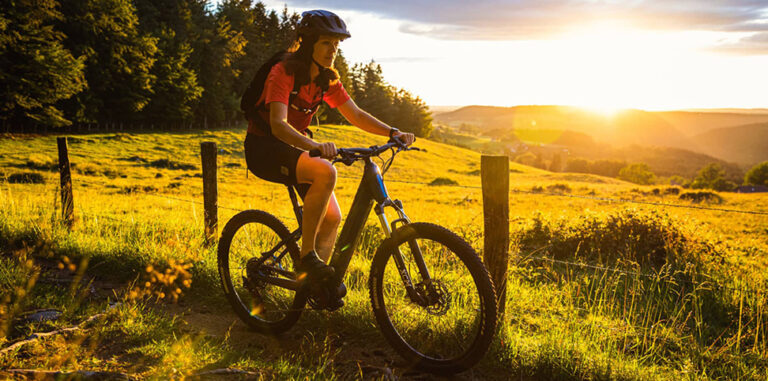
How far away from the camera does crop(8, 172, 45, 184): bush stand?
18516 mm

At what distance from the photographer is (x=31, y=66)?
35875 mm

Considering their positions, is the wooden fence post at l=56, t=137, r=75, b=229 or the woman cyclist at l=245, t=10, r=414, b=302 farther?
the wooden fence post at l=56, t=137, r=75, b=229

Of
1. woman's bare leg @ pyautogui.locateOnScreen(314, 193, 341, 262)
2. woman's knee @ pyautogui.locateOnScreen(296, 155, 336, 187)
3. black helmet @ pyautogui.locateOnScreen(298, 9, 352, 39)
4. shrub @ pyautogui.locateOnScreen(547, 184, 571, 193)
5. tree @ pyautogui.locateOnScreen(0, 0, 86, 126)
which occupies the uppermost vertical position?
tree @ pyautogui.locateOnScreen(0, 0, 86, 126)

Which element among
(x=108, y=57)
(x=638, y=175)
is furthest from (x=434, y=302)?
(x=638, y=175)

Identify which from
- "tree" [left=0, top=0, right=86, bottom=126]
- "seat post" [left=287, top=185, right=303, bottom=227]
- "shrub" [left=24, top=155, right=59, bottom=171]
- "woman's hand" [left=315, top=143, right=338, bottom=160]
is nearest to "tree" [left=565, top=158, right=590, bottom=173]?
"tree" [left=0, top=0, right=86, bottom=126]

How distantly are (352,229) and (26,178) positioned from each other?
2101cm

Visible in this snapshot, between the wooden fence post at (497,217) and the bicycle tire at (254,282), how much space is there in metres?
1.68

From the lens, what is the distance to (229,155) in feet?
127

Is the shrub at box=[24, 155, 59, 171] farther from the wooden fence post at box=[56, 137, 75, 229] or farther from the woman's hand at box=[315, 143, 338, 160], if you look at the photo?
the woman's hand at box=[315, 143, 338, 160]

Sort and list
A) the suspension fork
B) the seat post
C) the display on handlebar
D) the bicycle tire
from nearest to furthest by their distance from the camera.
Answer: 1. the display on handlebar
2. the suspension fork
3. the seat post
4. the bicycle tire

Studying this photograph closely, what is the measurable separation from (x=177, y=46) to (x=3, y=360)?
62.7 meters

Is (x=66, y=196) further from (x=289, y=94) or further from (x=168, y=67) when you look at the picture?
(x=168, y=67)

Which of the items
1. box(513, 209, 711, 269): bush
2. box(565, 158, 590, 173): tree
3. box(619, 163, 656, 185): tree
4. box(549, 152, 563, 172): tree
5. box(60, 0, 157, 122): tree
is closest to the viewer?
box(513, 209, 711, 269): bush

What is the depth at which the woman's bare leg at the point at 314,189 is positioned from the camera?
134 inches
